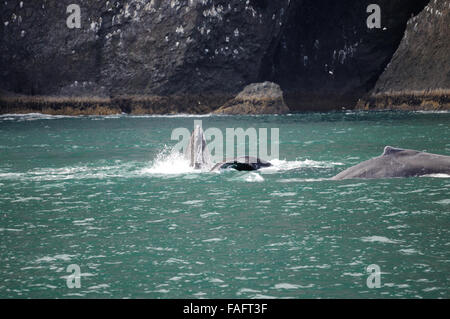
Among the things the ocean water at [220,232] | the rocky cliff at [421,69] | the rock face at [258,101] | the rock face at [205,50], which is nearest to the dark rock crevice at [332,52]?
the rock face at [205,50]

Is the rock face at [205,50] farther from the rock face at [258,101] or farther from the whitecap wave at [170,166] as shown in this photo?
the whitecap wave at [170,166]

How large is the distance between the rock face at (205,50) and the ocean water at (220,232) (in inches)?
2733

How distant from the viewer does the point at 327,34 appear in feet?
338

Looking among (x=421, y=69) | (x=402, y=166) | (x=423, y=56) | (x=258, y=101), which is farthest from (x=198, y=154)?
(x=258, y=101)

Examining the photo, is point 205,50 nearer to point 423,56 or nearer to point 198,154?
point 423,56

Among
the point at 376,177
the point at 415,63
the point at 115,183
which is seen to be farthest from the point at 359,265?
the point at 415,63

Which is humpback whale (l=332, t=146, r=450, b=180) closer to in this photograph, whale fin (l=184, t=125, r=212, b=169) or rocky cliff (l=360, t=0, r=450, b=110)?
whale fin (l=184, t=125, r=212, b=169)

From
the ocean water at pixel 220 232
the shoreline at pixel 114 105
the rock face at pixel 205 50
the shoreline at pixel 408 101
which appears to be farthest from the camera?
the shoreline at pixel 114 105

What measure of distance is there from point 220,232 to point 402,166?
1007 cm

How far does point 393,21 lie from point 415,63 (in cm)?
878

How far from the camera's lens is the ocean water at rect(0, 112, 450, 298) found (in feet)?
44.8

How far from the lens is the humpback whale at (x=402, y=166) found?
83.7 ft

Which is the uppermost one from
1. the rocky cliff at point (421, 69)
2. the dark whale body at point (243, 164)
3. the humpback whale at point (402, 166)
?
the rocky cliff at point (421, 69)
